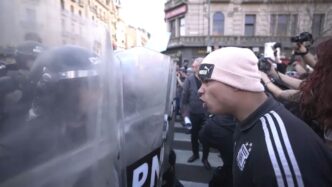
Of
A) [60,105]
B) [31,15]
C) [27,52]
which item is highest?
[31,15]

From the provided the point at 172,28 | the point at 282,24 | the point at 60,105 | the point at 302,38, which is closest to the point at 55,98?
the point at 60,105

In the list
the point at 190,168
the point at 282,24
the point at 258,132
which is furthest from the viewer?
the point at 282,24

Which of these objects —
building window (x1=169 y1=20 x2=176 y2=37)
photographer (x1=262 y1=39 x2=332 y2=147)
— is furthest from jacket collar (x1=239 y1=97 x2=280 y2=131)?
building window (x1=169 y1=20 x2=176 y2=37)

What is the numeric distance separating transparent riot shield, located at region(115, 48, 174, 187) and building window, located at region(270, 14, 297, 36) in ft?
90.0

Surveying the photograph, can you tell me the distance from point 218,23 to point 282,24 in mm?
5571

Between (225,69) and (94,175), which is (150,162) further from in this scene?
(225,69)

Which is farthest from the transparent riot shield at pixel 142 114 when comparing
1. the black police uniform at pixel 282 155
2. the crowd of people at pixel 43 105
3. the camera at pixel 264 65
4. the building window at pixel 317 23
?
the building window at pixel 317 23

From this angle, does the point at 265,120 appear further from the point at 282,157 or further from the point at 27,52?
the point at 27,52

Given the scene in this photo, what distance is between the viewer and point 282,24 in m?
27.4

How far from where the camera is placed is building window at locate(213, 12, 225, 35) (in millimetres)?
28203

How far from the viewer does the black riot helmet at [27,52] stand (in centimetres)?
93

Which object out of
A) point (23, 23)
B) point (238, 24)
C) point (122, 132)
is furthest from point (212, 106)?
point (238, 24)

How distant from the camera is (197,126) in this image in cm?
532

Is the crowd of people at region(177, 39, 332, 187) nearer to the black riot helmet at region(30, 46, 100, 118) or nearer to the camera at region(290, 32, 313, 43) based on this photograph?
the black riot helmet at region(30, 46, 100, 118)
